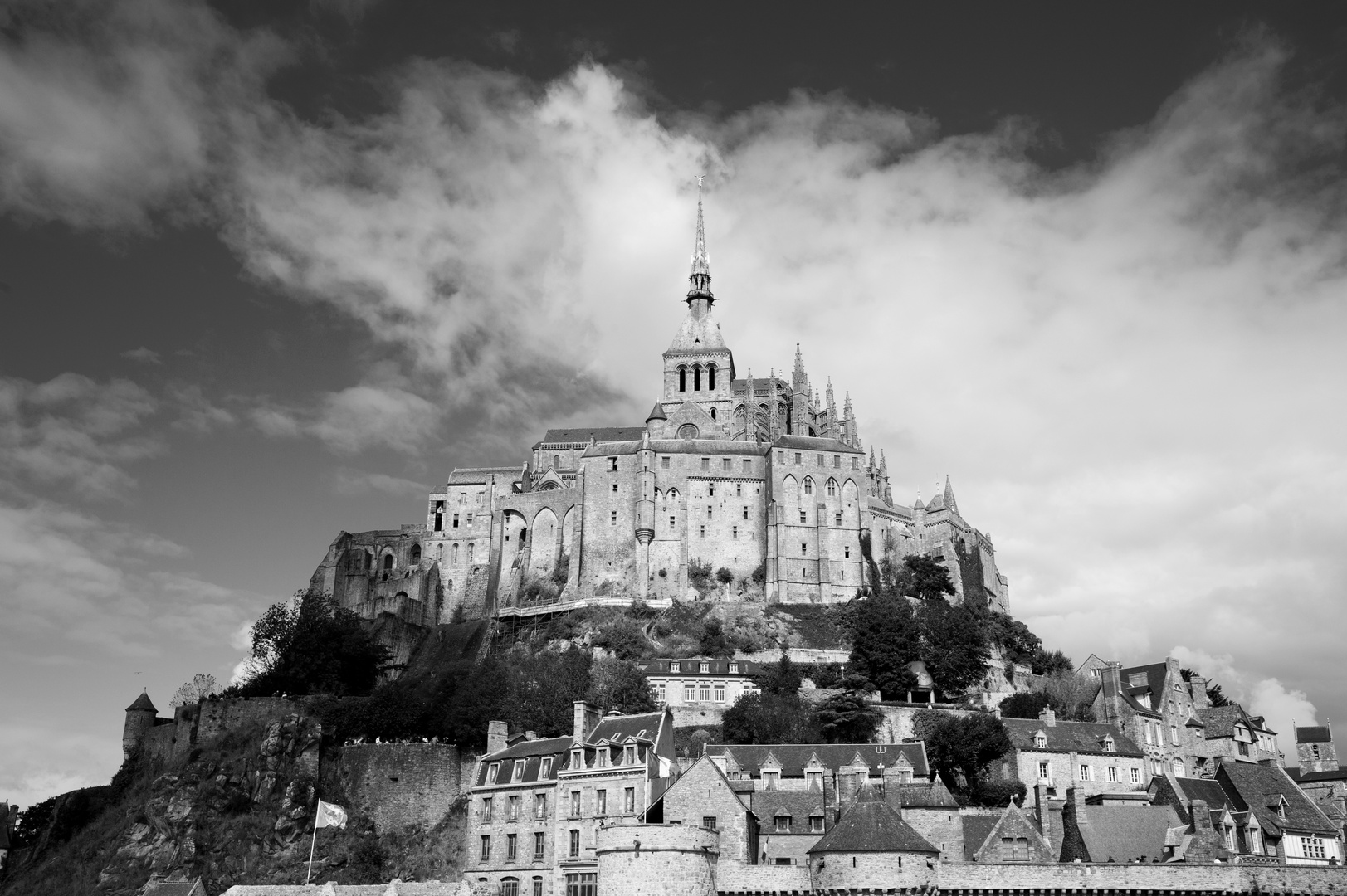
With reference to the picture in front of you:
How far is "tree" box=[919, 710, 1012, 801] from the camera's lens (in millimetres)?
63000

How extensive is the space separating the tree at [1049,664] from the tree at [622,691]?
29.5m

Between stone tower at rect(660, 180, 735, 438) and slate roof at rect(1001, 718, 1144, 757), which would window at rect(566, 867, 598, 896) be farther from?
stone tower at rect(660, 180, 735, 438)

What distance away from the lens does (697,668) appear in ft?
245

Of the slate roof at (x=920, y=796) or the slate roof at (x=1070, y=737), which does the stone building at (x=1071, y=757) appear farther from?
the slate roof at (x=920, y=796)

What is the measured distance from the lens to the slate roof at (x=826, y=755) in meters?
58.4

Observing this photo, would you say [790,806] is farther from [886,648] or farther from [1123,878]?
[886,648]

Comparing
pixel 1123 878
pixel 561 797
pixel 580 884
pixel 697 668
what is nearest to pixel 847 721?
pixel 697 668

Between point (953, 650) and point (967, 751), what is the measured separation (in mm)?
15887

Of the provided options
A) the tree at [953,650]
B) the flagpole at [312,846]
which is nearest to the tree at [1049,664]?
the tree at [953,650]

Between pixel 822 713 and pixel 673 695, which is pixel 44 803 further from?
pixel 822 713

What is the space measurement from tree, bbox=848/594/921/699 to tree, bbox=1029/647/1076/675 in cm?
1114

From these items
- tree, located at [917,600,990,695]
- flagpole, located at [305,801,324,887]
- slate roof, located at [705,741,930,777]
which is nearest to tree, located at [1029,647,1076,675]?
tree, located at [917,600,990,695]

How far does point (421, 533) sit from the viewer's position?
10925cm

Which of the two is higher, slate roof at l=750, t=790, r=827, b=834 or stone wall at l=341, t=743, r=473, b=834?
stone wall at l=341, t=743, r=473, b=834
